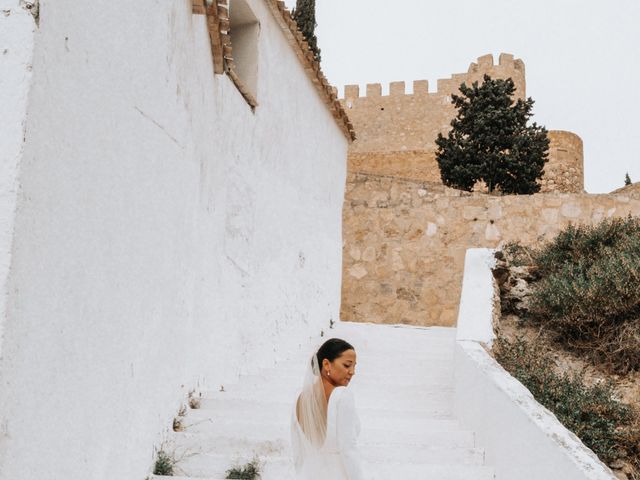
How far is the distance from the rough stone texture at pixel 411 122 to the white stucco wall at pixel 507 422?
17483 mm

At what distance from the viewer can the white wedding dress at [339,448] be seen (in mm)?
2789

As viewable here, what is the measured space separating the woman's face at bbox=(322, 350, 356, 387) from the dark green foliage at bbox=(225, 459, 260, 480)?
4.20 ft

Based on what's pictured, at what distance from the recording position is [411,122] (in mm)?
27453

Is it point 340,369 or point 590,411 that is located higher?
point 340,369

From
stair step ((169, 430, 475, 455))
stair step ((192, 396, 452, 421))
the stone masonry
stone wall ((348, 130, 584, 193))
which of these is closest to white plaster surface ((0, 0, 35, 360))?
stair step ((169, 430, 475, 455))

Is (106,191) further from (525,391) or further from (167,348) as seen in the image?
(525,391)

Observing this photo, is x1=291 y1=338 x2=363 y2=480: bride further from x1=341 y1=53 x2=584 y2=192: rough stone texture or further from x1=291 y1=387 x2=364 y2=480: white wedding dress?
x1=341 y1=53 x2=584 y2=192: rough stone texture

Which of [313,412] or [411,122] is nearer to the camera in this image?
[313,412]

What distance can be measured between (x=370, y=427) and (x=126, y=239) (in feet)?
7.65

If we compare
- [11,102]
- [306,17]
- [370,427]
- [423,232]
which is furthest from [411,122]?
[11,102]

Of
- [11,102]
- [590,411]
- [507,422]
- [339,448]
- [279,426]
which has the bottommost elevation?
[279,426]

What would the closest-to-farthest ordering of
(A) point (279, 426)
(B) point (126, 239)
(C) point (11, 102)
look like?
1. (C) point (11, 102)
2. (B) point (126, 239)
3. (A) point (279, 426)

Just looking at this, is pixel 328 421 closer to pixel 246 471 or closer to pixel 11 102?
pixel 246 471

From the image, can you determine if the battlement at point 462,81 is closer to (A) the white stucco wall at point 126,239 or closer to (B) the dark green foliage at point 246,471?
(A) the white stucco wall at point 126,239
